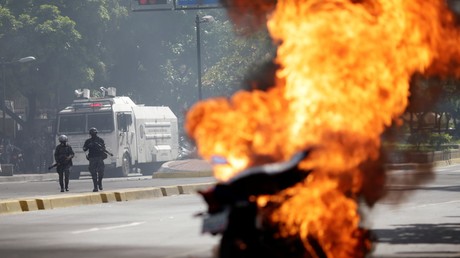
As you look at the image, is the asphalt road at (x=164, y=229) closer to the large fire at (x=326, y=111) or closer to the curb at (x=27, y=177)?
the large fire at (x=326, y=111)

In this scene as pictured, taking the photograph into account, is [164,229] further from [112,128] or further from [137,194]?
[112,128]

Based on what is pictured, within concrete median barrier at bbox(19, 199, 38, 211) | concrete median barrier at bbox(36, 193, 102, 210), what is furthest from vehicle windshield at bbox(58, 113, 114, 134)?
concrete median barrier at bbox(19, 199, 38, 211)

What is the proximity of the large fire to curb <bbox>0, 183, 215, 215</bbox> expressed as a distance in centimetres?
1510

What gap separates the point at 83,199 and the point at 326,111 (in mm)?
19351

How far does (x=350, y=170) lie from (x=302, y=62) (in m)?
1.09

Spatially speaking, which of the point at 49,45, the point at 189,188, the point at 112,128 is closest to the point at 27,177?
the point at 112,128

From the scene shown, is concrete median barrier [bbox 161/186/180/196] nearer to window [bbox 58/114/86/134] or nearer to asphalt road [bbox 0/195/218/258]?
asphalt road [bbox 0/195/218/258]

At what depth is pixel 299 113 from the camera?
37.4 ft

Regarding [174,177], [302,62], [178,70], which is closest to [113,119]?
[174,177]

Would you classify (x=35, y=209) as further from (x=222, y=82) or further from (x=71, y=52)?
(x=222, y=82)

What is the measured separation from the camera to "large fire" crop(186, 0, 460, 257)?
11133 millimetres

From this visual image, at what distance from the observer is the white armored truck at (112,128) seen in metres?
52.2

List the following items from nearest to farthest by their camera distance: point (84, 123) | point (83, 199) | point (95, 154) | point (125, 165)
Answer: point (83, 199)
point (95, 154)
point (84, 123)
point (125, 165)

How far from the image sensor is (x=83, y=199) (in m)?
30.3
